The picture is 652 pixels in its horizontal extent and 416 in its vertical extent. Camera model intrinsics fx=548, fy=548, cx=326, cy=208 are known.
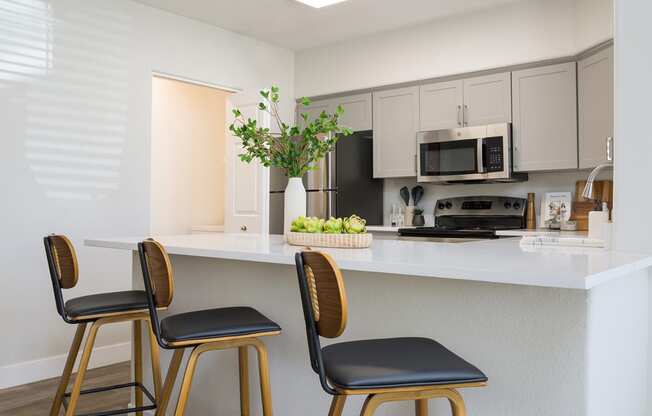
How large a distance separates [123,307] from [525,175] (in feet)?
10.8

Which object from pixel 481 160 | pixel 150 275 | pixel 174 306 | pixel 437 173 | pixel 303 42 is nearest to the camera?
pixel 150 275

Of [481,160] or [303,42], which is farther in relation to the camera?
[303,42]

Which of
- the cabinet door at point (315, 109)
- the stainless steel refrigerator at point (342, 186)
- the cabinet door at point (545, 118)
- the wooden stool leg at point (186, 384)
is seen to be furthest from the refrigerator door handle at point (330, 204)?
the wooden stool leg at point (186, 384)

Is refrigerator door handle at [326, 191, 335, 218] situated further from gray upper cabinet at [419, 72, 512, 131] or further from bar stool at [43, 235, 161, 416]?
bar stool at [43, 235, 161, 416]

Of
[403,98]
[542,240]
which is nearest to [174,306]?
[542,240]

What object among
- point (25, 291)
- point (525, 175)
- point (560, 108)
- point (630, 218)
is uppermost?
point (560, 108)

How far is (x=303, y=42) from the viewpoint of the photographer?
5.12 meters

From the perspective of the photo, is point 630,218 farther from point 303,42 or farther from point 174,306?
point 303,42

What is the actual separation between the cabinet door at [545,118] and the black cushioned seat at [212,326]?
285cm

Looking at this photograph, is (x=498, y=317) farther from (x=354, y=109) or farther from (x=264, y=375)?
(x=354, y=109)

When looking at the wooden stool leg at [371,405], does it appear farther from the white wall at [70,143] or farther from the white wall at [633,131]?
the white wall at [70,143]

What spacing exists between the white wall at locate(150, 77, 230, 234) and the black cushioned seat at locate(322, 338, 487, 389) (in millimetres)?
4261

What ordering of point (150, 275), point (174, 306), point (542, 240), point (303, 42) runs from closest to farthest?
1. point (150, 275)
2. point (542, 240)
3. point (174, 306)
4. point (303, 42)

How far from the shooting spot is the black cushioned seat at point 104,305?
2209mm
